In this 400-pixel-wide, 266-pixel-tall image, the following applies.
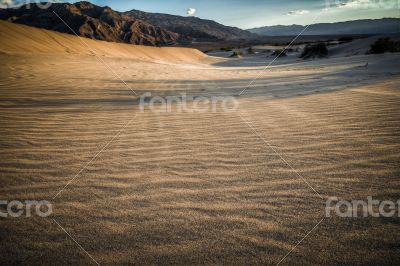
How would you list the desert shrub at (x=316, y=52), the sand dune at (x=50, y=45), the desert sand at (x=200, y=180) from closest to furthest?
the desert sand at (x=200, y=180) < the sand dune at (x=50, y=45) < the desert shrub at (x=316, y=52)

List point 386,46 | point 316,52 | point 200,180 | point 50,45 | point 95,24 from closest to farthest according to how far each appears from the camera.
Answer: point 200,180, point 50,45, point 386,46, point 316,52, point 95,24

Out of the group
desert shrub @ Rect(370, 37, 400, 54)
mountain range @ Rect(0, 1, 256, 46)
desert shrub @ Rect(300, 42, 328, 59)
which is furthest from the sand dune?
mountain range @ Rect(0, 1, 256, 46)

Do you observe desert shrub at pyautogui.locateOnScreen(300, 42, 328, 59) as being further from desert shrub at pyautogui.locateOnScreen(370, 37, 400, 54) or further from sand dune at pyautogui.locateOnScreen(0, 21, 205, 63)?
sand dune at pyautogui.locateOnScreen(0, 21, 205, 63)

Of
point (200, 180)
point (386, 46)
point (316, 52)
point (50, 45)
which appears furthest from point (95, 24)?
point (200, 180)

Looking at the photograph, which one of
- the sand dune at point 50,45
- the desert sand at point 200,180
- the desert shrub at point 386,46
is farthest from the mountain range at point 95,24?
the desert sand at point 200,180

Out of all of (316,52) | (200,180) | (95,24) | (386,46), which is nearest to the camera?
(200,180)

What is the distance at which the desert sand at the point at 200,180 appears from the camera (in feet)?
5.75

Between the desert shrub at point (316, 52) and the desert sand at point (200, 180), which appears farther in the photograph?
the desert shrub at point (316, 52)

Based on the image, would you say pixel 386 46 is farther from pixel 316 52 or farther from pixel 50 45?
pixel 50 45

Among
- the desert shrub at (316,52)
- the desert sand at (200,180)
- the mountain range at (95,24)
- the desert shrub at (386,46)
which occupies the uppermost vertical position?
the mountain range at (95,24)

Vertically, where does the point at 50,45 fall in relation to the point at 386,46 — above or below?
above

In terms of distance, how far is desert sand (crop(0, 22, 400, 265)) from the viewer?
5.75 ft

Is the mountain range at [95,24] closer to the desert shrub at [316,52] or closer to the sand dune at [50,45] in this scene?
the sand dune at [50,45]

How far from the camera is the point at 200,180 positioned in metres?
2.59
